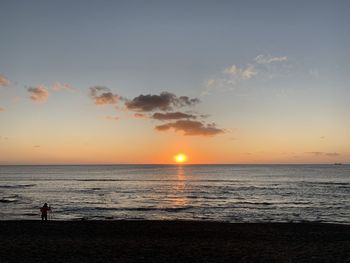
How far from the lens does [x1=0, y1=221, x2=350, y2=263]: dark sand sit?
16.6 metres

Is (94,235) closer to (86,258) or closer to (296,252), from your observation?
(86,258)

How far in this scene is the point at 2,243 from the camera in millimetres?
19422

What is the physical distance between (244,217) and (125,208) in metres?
14.8

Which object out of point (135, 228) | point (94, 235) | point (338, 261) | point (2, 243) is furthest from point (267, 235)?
point (2, 243)

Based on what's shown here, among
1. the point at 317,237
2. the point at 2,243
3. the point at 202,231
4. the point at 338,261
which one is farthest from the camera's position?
the point at 202,231

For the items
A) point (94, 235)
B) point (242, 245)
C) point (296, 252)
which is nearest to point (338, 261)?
point (296, 252)

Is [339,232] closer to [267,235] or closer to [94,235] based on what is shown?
[267,235]

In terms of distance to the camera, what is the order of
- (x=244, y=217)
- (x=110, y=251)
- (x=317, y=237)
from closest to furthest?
1. (x=110, y=251)
2. (x=317, y=237)
3. (x=244, y=217)

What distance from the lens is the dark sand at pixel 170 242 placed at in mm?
16609

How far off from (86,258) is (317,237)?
1462 cm

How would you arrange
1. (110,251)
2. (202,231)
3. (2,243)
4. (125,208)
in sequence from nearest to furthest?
(110,251) < (2,243) < (202,231) < (125,208)

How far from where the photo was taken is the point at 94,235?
2308cm

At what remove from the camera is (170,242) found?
67.6 ft

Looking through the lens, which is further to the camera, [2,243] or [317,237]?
[317,237]
